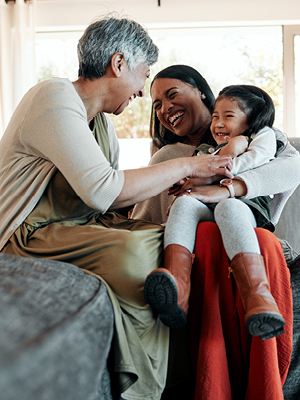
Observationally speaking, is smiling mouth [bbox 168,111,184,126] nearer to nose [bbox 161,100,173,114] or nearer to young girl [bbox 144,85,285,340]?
nose [bbox 161,100,173,114]

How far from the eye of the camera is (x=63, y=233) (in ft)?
4.08

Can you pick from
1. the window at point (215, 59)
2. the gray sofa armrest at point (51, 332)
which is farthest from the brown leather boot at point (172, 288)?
the window at point (215, 59)

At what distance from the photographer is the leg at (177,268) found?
0.98 metres

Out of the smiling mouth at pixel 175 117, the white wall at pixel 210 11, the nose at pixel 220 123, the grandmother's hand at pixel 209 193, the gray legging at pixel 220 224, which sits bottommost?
the gray legging at pixel 220 224

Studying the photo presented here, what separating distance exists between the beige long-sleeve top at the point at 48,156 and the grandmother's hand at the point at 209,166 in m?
0.28

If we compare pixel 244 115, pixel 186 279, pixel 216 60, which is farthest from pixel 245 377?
pixel 216 60

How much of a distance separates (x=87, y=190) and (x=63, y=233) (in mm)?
178

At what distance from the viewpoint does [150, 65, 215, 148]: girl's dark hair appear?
1.92 m

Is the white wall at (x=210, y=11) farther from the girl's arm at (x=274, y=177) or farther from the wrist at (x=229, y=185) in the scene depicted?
the wrist at (x=229, y=185)

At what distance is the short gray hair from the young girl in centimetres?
43

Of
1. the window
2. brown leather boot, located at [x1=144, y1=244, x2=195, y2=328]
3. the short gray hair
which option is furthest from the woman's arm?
the window

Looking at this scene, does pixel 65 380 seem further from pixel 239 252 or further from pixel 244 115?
pixel 244 115

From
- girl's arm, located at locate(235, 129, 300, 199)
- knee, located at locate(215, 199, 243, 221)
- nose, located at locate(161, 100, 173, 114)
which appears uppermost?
nose, located at locate(161, 100, 173, 114)

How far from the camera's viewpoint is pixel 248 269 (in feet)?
3.41
